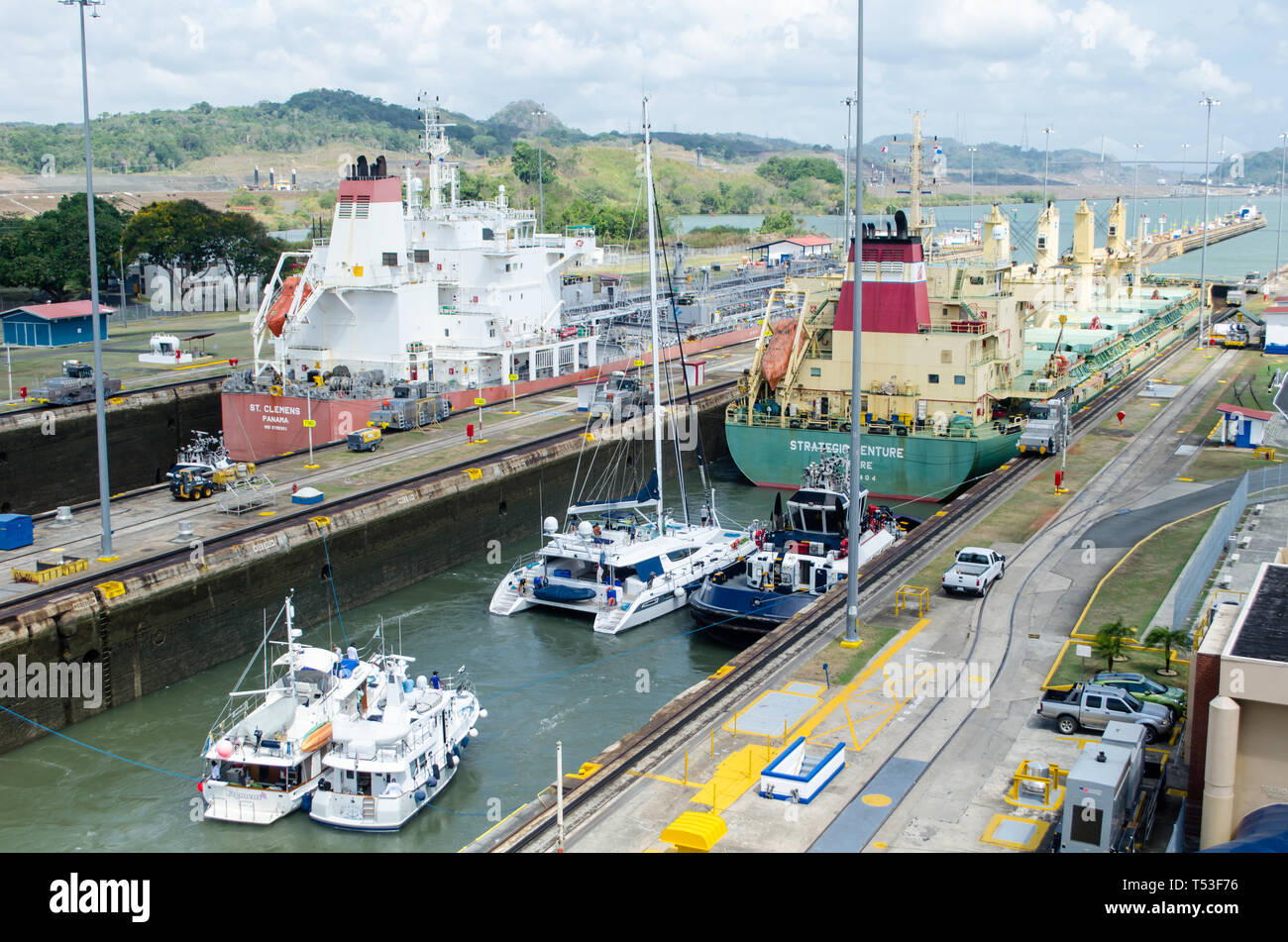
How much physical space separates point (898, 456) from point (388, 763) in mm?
28544

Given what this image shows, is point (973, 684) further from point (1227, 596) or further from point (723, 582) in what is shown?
point (723, 582)

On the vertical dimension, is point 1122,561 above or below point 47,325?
below

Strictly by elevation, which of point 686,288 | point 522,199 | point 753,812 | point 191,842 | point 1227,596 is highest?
point 522,199

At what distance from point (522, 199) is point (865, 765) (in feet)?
486

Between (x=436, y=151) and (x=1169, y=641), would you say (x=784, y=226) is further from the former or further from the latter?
(x=1169, y=641)

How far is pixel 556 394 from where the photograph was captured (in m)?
58.8

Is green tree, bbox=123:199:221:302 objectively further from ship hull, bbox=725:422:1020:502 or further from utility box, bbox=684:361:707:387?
ship hull, bbox=725:422:1020:502

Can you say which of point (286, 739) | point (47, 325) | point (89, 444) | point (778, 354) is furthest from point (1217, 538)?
point (47, 325)

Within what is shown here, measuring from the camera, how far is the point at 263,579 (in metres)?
33.2

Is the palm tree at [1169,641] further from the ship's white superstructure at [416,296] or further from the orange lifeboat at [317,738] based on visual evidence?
the ship's white superstructure at [416,296]

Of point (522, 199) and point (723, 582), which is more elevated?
point (522, 199)

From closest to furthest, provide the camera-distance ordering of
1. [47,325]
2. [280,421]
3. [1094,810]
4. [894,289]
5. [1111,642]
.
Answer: [1094,810] < [1111,642] < [894,289] < [280,421] < [47,325]

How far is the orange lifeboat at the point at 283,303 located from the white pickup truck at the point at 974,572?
33.2 metres

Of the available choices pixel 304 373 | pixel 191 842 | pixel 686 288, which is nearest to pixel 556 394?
pixel 304 373
